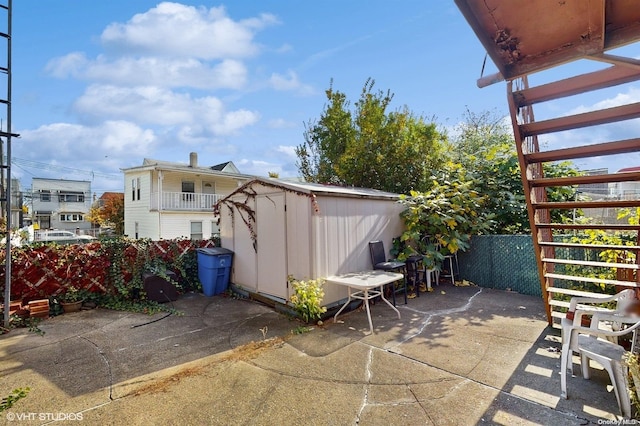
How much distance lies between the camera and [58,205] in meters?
33.0

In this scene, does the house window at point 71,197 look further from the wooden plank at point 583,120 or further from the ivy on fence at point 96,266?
the wooden plank at point 583,120

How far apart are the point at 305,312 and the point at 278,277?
38.7 inches

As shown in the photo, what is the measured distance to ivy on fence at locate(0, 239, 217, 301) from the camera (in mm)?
4859

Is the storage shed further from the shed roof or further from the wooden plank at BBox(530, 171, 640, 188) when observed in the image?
the shed roof

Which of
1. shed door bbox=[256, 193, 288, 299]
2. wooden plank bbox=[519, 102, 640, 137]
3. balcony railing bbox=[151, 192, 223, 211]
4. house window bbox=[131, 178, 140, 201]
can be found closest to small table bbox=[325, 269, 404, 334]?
shed door bbox=[256, 193, 288, 299]

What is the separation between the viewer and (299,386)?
2.70 m

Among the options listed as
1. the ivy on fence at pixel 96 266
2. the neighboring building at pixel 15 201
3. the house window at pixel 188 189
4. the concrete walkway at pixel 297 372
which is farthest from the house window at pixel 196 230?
the concrete walkway at pixel 297 372

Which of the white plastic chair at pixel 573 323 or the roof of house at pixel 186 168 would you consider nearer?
the white plastic chair at pixel 573 323

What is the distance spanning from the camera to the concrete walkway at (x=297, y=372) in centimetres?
230

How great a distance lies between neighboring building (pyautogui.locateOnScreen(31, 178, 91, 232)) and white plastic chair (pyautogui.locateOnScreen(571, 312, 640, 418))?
129 feet

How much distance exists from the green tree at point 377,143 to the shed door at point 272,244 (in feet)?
13.4

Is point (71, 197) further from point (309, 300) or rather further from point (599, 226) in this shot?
point (599, 226)

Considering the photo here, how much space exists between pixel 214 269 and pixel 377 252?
3.32m

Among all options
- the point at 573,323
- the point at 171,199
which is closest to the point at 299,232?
the point at 573,323
